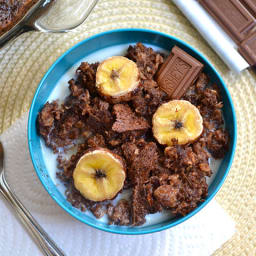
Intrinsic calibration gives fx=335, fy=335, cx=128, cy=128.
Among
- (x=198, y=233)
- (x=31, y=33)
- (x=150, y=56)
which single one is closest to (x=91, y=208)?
(x=198, y=233)

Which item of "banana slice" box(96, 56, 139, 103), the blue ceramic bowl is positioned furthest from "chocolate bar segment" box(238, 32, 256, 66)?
"banana slice" box(96, 56, 139, 103)

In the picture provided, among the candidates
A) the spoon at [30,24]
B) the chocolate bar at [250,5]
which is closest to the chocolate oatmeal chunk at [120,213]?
the spoon at [30,24]

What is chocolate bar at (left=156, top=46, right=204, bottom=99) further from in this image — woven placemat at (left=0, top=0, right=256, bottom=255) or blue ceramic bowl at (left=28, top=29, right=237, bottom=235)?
woven placemat at (left=0, top=0, right=256, bottom=255)

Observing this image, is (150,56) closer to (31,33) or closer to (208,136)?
(208,136)

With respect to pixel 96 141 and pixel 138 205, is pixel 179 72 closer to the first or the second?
pixel 96 141

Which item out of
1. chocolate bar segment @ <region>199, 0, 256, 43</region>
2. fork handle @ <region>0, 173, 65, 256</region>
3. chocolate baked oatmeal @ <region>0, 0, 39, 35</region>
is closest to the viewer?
chocolate baked oatmeal @ <region>0, 0, 39, 35</region>

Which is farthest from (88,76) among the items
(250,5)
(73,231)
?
(250,5)
